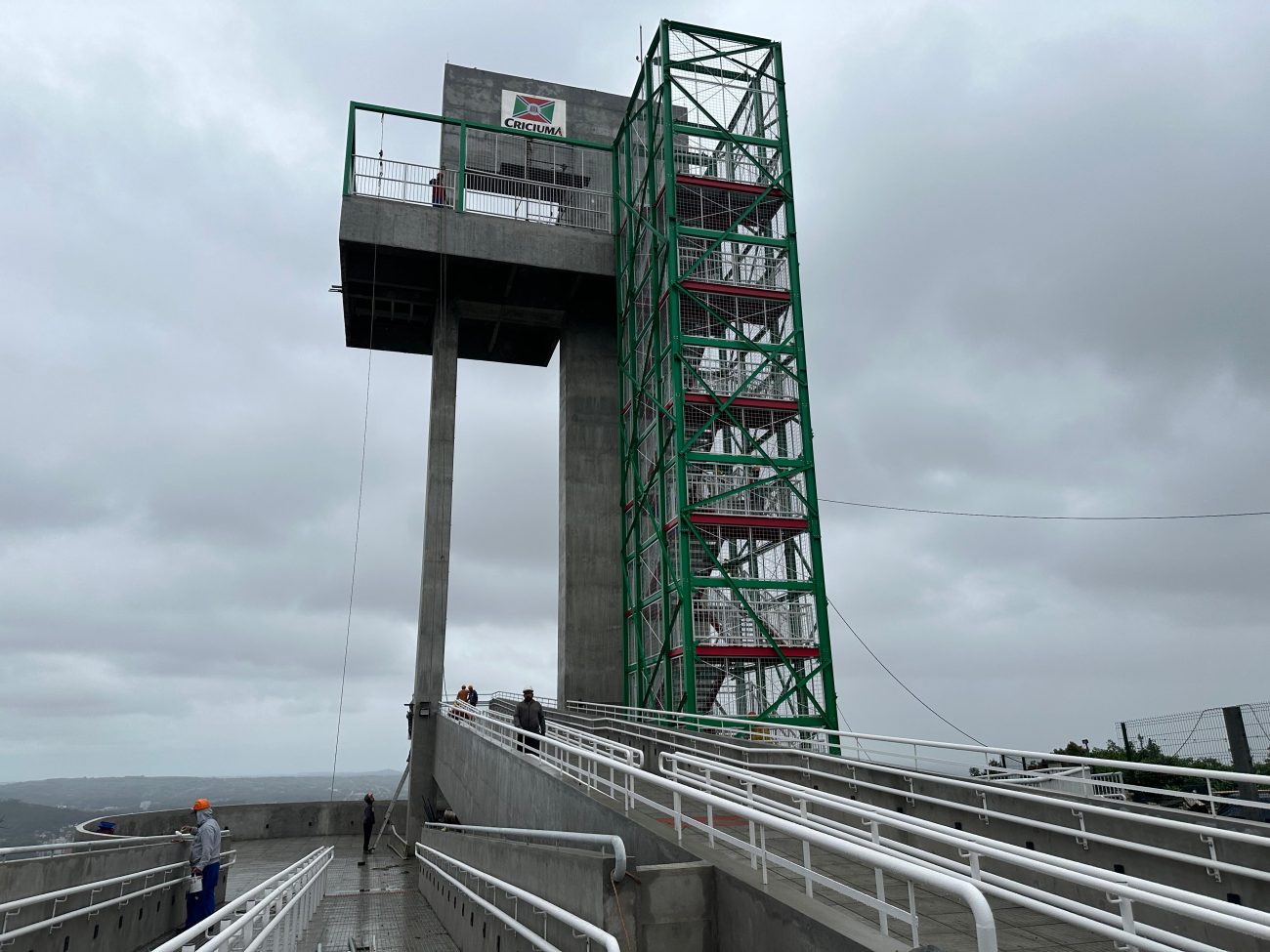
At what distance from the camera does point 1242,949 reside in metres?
6.17

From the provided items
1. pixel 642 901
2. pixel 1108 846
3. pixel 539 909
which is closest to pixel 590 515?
pixel 1108 846

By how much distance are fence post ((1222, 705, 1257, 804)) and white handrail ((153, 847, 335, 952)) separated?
1448 centimetres

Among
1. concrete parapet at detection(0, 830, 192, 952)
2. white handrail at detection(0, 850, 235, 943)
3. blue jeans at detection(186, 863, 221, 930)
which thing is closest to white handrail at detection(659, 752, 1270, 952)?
white handrail at detection(0, 850, 235, 943)

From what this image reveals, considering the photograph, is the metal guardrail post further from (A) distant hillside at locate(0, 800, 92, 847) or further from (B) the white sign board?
(A) distant hillside at locate(0, 800, 92, 847)

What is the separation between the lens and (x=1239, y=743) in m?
15.2

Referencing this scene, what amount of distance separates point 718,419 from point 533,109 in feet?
62.3

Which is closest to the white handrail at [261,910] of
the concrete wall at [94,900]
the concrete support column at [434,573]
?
the concrete wall at [94,900]

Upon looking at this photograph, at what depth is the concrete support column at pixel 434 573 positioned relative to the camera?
31109 millimetres

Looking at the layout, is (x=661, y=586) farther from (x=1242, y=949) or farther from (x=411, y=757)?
(x=1242, y=949)

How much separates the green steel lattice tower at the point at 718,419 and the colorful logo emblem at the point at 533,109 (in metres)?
5.67

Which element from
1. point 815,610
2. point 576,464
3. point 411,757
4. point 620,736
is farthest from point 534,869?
point 576,464

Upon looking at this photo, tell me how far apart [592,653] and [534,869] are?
1012 inches

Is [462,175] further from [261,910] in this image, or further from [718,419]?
[261,910]

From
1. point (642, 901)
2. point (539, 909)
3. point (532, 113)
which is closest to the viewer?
point (642, 901)
